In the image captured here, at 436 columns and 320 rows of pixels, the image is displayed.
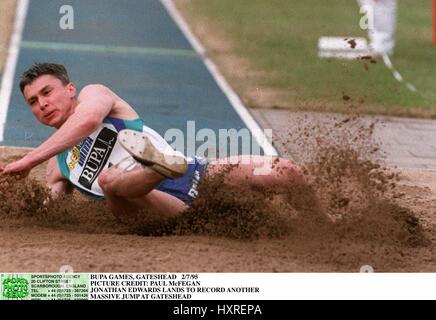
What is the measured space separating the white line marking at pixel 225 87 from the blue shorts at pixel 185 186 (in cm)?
189

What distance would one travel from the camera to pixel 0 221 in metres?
5.15

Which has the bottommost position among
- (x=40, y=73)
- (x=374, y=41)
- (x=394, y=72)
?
(x=40, y=73)

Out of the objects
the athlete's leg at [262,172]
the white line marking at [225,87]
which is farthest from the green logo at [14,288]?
the white line marking at [225,87]

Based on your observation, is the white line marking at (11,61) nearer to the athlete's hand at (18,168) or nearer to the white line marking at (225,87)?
the white line marking at (225,87)

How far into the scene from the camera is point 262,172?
514 centimetres

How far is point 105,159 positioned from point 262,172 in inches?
29.1

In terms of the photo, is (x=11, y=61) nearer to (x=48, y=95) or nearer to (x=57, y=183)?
(x=57, y=183)

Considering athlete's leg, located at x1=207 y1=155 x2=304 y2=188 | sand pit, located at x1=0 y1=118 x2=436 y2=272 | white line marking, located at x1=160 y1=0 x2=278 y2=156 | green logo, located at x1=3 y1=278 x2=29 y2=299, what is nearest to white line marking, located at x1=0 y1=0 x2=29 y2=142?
white line marking, located at x1=160 y1=0 x2=278 y2=156

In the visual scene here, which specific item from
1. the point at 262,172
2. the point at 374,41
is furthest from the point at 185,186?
the point at 374,41

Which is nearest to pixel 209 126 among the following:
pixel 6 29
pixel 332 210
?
pixel 332 210

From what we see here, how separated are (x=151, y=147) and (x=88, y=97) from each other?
1.84 feet

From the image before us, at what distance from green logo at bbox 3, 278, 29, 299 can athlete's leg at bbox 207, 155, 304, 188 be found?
147 cm

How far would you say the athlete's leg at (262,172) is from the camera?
201 inches

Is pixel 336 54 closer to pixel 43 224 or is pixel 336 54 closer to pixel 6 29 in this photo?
pixel 6 29
